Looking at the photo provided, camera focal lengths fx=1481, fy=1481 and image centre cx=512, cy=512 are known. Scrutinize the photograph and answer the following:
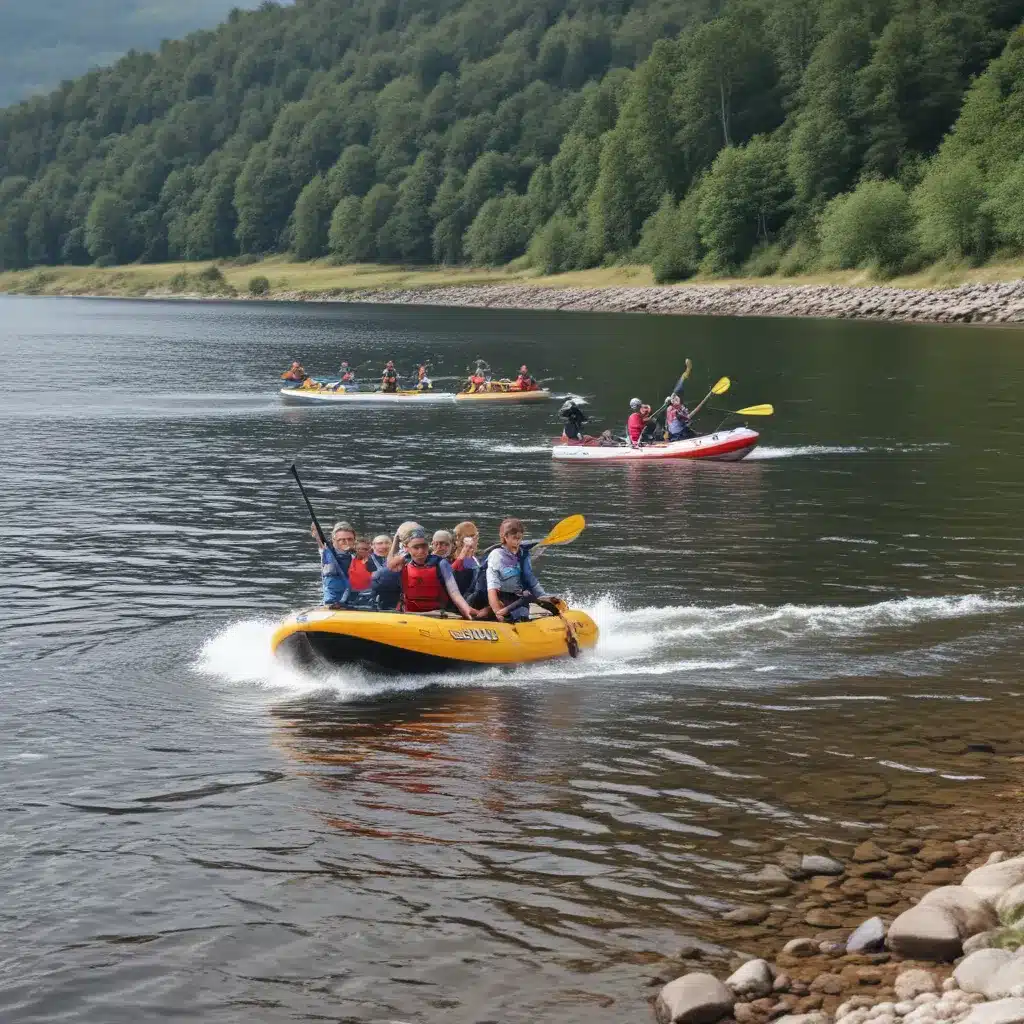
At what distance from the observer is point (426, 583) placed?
62.0ft

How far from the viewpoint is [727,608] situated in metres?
21.8

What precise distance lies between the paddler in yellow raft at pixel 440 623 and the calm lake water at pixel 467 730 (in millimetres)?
346

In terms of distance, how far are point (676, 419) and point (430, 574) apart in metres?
20.7

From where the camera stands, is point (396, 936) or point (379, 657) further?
point (379, 657)

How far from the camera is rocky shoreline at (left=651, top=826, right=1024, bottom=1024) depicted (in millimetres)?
9328

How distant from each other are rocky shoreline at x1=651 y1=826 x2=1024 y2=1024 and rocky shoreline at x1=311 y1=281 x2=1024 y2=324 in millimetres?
80335

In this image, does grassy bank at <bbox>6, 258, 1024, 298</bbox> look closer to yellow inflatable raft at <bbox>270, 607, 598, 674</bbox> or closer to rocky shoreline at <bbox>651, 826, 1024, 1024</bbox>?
yellow inflatable raft at <bbox>270, 607, 598, 674</bbox>

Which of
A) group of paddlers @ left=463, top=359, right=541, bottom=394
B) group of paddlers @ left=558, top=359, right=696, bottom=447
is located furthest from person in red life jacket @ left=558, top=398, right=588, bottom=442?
group of paddlers @ left=463, top=359, right=541, bottom=394

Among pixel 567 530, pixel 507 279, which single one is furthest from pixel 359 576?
pixel 507 279

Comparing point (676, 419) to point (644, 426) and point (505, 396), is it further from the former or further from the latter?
point (505, 396)

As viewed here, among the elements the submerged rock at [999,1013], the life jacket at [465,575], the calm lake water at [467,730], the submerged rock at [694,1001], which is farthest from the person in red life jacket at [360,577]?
the submerged rock at [999,1013]

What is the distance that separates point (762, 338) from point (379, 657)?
6771 centimetres

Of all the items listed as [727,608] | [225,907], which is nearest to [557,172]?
[727,608]

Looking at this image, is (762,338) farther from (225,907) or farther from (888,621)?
(225,907)
